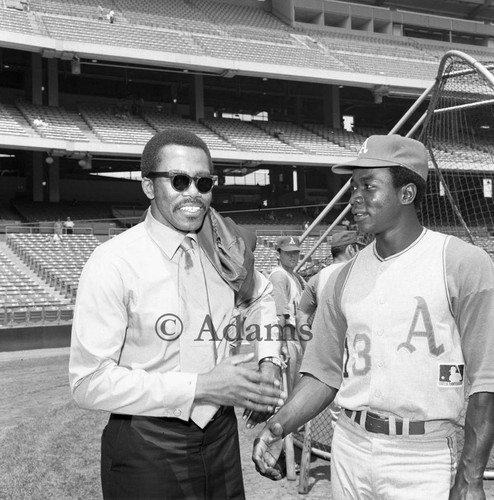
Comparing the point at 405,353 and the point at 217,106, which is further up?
the point at 217,106

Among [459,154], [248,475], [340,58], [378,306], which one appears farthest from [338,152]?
[378,306]

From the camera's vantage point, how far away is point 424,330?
207 cm

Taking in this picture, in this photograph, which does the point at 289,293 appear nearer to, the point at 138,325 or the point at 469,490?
the point at 138,325

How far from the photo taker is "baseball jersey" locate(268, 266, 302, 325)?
5.49 metres

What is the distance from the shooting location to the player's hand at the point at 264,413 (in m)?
2.21

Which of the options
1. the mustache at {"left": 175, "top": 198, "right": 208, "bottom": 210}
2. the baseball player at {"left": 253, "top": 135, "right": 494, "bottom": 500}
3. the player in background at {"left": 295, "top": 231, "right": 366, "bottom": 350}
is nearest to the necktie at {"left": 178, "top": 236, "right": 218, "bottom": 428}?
the mustache at {"left": 175, "top": 198, "right": 208, "bottom": 210}

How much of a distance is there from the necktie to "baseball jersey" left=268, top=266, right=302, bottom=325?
3.10 metres

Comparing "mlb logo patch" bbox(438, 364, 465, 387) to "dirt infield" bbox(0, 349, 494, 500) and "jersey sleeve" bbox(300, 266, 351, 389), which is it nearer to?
"jersey sleeve" bbox(300, 266, 351, 389)

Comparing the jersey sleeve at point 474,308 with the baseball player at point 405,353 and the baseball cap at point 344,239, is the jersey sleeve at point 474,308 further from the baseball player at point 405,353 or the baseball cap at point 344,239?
the baseball cap at point 344,239

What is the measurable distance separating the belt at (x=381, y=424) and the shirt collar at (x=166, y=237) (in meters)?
0.87

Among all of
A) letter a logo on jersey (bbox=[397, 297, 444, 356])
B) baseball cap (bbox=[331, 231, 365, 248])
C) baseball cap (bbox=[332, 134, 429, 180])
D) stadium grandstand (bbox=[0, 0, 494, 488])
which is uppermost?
stadium grandstand (bbox=[0, 0, 494, 488])

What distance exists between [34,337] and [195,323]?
1259 centimetres

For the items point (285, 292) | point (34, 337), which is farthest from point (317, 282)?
point (34, 337)

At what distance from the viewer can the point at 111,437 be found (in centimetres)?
219
